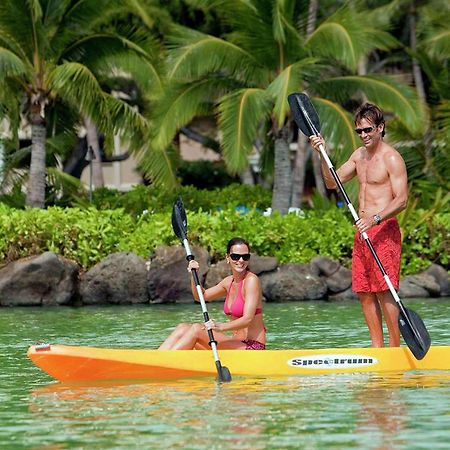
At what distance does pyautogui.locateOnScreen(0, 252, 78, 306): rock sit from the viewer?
2028cm

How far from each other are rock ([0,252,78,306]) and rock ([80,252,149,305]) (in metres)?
0.22

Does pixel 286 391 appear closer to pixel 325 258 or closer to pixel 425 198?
pixel 325 258

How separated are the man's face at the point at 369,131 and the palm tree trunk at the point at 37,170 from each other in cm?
1237

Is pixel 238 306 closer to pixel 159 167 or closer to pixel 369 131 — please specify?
pixel 369 131

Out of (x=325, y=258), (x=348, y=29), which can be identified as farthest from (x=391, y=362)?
(x=348, y=29)

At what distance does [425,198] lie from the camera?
75.7 ft

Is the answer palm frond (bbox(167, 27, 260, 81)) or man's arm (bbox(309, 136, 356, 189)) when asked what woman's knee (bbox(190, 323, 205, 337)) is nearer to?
man's arm (bbox(309, 136, 356, 189))

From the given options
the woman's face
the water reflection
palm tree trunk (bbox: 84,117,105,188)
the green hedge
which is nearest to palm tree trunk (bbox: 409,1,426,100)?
palm tree trunk (bbox: 84,117,105,188)

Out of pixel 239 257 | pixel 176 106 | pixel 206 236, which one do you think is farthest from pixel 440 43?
pixel 239 257

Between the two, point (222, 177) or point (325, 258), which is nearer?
point (325, 258)

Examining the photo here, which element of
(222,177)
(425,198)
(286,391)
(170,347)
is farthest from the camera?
(222,177)

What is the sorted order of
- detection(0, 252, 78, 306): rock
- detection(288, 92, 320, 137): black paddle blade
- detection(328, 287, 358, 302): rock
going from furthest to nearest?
detection(328, 287, 358, 302): rock, detection(0, 252, 78, 306): rock, detection(288, 92, 320, 137): black paddle blade

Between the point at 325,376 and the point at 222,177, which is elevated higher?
the point at 222,177

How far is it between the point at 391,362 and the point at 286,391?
1.05 meters
